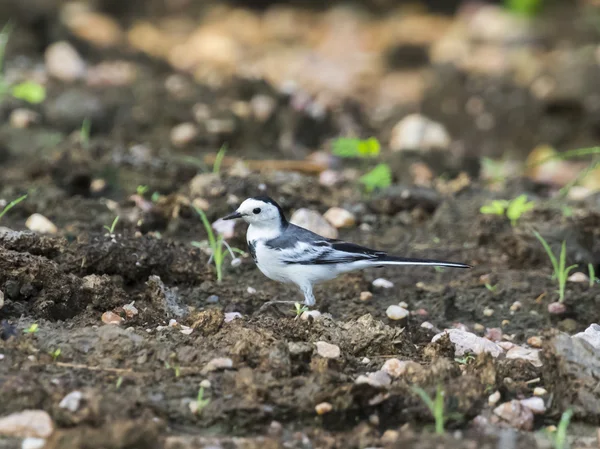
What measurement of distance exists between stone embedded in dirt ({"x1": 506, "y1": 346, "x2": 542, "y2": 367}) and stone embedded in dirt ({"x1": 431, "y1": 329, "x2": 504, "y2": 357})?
5 centimetres

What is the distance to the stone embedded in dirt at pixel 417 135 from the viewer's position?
7273mm

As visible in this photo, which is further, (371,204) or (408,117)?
(408,117)

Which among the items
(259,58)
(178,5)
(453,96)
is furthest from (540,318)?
Result: (178,5)

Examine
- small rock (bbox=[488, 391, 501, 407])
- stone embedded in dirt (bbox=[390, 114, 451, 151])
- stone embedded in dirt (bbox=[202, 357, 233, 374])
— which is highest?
stone embedded in dirt (bbox=[202, 357, 233, 374])

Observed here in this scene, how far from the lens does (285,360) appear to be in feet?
10.2

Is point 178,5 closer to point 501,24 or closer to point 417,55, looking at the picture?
point 417,55

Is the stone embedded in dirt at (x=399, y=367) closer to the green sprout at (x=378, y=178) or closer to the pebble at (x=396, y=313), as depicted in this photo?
the pebble at (x=396, y=313)

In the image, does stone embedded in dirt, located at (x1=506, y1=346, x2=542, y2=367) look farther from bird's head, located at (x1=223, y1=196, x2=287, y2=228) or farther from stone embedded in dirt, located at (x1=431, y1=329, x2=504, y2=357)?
bird's head, located at (x1=223, y1=196, x2=287, y2=228)

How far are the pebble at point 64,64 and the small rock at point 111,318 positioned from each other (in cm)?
420

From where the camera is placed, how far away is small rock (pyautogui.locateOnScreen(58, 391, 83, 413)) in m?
2.76

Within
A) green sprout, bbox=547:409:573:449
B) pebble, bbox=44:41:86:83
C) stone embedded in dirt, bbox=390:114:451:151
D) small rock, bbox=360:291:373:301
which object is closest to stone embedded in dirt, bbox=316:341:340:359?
green sprout, bbox=547:409:573:449

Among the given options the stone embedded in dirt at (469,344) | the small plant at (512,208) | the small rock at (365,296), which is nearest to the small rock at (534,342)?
the stone embedded in dirt at (469,344)

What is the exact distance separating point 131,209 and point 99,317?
144 cm

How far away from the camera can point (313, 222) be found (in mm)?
4984
